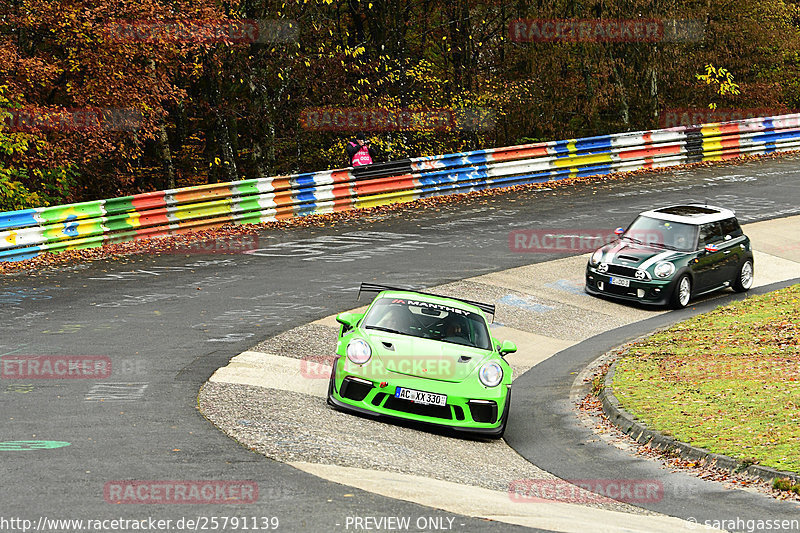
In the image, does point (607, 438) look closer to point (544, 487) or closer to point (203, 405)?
point (544, 487)

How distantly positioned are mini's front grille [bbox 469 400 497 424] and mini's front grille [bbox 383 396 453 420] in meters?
0.26

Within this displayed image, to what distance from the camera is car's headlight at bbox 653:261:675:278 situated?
59.9 feet

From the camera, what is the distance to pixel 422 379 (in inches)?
423

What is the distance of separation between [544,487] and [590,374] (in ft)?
17.1

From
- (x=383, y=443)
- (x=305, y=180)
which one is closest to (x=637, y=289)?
(x=305, y=180)

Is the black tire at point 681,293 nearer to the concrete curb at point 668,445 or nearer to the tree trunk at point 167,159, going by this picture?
the concrete curb at point 668,445

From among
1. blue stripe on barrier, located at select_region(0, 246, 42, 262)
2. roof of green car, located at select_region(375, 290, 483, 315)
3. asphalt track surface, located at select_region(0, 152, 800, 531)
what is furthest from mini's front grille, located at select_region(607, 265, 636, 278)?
blue stripe on barrier, located at select_region(0, 246, 42, 262)

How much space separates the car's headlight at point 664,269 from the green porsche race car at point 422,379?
302 inches

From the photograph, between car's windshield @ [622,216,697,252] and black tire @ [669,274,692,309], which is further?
car's windshield @ [622,216,697,252]

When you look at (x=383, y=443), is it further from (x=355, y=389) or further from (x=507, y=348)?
(x=507, y=348)

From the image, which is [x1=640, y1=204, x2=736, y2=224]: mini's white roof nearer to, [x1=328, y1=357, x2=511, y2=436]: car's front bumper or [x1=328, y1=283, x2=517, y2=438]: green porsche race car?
[x1=328, y1=283, x2=517, y2=438]: green porsche race car

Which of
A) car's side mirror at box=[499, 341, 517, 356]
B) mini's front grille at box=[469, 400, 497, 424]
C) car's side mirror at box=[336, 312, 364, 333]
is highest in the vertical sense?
car's side mirror at box=[336, 312, 364, 333]

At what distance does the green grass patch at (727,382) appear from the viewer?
10406 mm

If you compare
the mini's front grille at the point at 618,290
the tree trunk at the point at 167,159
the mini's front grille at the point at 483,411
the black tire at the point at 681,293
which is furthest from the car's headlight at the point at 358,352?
the tree trunk at the point at 167,159
